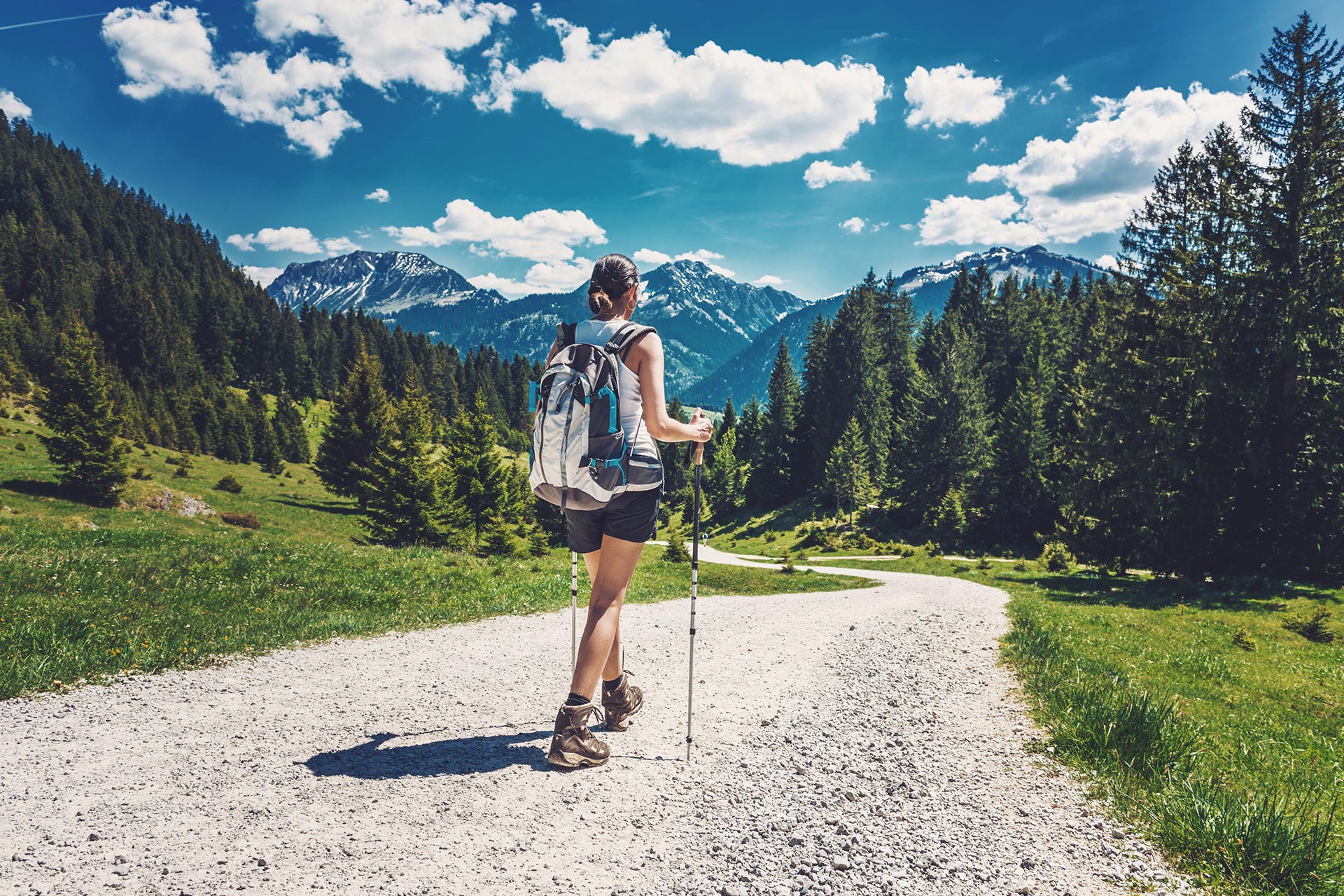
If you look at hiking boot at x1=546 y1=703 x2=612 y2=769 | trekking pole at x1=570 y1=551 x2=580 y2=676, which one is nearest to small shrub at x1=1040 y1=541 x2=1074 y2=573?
trekking pole at x1=570 y1=551 x2=580 y2=676

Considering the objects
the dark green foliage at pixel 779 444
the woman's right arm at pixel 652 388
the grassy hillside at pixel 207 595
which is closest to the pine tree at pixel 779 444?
the dark green foliage at pixel 779 444

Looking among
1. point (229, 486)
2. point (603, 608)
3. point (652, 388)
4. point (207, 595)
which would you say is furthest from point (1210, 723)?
point (229, 486)

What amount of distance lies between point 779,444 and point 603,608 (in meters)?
83.9

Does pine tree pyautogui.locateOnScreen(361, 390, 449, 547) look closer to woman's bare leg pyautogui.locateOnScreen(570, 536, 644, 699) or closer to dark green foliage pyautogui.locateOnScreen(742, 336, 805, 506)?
woman's bare leg pyautogui.locateOnScreen(570, 536, 644, 699)

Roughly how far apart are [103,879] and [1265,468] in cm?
3406

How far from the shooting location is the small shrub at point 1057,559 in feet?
122

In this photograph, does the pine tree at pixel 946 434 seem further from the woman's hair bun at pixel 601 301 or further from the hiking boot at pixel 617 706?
the woman's hair bun at pixel 601 301

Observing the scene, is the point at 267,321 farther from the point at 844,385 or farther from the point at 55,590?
the point at 55,590

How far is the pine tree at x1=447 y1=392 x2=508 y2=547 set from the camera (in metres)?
39.4

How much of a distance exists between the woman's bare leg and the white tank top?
823mm

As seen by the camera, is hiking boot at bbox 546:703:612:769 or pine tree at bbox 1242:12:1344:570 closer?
hiking boot at bbox 546:703:612:769

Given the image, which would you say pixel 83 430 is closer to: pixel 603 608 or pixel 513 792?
pixel 603 608

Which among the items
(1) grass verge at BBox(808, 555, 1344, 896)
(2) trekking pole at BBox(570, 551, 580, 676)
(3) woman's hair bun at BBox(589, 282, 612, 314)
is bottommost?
(1) grass verge at BBox(808, 555, 1344, 896)

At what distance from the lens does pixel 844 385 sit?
245 feet
